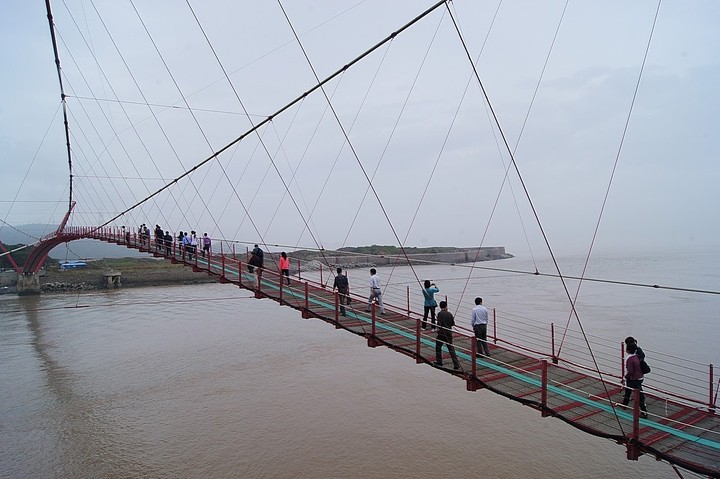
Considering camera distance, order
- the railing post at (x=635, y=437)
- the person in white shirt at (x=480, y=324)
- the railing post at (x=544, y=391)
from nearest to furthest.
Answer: the railing post at (x=635, y=437) → the railing post at (x=544, y=391) → the person in white shirt at (x=480, y=324)

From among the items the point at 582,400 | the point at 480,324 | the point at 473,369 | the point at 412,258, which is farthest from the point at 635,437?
the point at 412,258

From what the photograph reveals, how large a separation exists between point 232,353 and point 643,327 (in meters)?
19.6

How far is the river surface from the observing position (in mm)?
9898

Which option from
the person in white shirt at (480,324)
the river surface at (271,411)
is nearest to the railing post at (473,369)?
the person in white shirt at (480,324)

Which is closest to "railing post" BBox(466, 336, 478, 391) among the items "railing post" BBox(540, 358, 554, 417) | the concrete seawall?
"railing post" BBox(540, 358, 554, 417)

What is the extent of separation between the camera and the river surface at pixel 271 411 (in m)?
9.90

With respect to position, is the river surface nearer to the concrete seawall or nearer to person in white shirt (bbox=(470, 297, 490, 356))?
person in white shirt (bbox=(470, 297, 490, 356))

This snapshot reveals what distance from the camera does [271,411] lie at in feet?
42.5

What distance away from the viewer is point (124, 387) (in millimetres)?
15906

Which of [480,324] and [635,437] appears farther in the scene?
[480,324]

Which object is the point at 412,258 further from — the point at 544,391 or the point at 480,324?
the point at 544,391

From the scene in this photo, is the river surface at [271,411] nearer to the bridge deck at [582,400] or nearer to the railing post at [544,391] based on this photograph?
the bridge deck at [582,400]

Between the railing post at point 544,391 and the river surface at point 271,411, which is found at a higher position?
the railing post at point 544,391

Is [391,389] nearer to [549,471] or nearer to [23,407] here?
[549,471]
